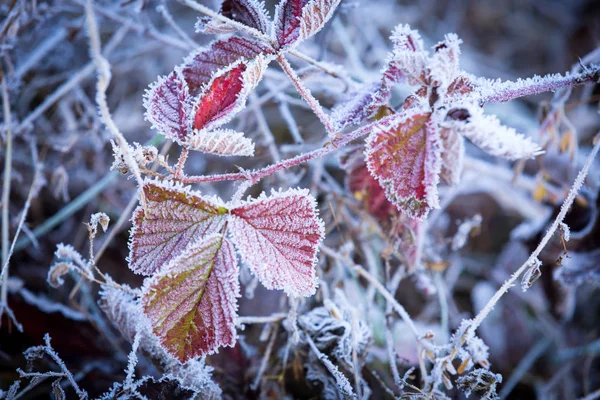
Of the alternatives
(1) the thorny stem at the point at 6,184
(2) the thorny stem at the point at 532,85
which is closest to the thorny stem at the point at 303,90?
(2) the thorny stem at the point at 532,85

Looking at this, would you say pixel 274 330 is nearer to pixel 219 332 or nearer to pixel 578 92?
pixel 219 332

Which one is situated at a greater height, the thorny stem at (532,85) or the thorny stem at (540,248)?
the thorny stem at (532,85)

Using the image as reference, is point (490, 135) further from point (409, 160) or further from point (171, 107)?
point (171, 107)

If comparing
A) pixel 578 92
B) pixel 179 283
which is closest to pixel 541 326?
pixel 578 92

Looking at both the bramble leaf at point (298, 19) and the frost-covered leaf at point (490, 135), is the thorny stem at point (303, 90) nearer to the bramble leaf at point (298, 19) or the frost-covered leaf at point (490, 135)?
the bramble leaf at point (298, 19)

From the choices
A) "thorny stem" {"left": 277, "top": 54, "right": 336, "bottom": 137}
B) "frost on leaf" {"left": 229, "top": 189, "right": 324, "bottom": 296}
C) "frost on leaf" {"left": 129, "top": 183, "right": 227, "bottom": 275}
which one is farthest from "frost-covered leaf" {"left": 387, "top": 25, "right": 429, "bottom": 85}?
"frost on leaf" {"left": 129, "top": 183, "right": 227, "bottom": 275}

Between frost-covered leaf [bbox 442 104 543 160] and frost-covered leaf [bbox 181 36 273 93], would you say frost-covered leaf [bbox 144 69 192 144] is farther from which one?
frost-covered leaf [bbox 442 104 543 160]
